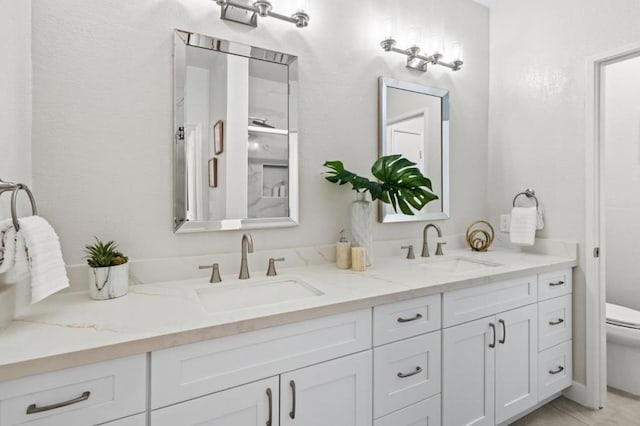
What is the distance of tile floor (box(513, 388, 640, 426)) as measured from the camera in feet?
6.16

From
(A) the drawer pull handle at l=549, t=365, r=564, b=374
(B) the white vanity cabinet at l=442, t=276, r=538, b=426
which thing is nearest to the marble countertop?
(B) the white vanity cabinet at l=442, t=276, r=538, b=426

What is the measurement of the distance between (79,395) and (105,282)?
45 cm

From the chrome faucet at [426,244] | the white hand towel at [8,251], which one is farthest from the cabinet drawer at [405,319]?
the white hand towel at [8,251]

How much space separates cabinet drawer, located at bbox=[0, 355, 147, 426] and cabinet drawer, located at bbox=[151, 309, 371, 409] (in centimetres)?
5

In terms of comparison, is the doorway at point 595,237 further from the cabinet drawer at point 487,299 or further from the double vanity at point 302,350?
the cabinet drawer at point 487,299

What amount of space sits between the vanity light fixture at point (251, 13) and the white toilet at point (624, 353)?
2.58 meters

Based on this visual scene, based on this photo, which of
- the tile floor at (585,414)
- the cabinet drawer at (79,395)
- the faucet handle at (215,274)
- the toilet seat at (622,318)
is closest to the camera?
the cabinet drawer at (79,395)

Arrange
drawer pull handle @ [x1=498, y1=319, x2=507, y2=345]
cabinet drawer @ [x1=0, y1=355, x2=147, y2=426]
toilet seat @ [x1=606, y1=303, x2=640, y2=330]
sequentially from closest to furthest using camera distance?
1. cabinet drawer @ [x1=0, y1=355, x2=147, y2=426]
2. drawer pull handle @ [x1=498, y1=319, x2=507, y2=345]
3. toilet seat @ [x1=606, y1=303, x2=640, y2=330]

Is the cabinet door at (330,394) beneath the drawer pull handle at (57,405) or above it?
beneath

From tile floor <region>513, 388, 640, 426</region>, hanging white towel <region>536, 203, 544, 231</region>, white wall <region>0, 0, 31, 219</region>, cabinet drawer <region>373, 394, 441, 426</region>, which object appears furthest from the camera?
hanging white towel <region>536, 203, 544, 231</region>

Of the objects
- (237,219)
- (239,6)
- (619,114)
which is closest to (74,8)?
(239,6)

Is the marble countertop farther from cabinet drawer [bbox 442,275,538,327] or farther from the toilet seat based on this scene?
the toilet seat

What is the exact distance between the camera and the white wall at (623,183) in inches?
108

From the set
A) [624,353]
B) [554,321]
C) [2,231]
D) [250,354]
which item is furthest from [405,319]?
[624,353]
